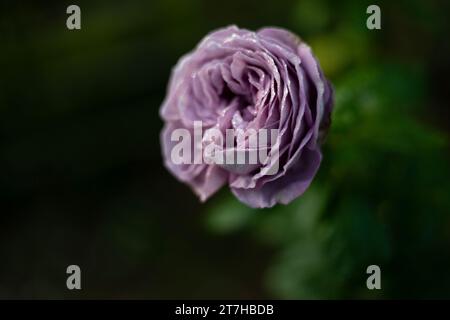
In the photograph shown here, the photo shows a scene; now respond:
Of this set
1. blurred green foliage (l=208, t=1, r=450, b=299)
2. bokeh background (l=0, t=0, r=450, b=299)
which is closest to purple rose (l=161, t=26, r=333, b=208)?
blurred green foliage (l=208, t=1, r=450, b=299)

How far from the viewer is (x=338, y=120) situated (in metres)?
1.27

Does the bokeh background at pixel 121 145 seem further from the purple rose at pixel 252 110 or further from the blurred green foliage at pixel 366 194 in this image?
the purple rose at pixel 252 110

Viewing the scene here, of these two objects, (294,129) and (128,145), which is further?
(128,145)

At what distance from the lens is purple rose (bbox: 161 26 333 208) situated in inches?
40.3

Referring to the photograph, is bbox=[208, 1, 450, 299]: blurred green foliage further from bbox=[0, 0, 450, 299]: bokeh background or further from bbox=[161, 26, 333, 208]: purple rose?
bbox=[161, 26, 333, 208]: purple rose

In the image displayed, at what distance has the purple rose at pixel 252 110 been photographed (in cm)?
102

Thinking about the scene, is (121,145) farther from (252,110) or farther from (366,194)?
(252,110)

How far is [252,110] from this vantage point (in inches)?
42.6

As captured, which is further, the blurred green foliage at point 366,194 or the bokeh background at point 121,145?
the bokeh background at point 121,145

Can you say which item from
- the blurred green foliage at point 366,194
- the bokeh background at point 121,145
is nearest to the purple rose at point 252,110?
the blurred green foliage at point 366,194
